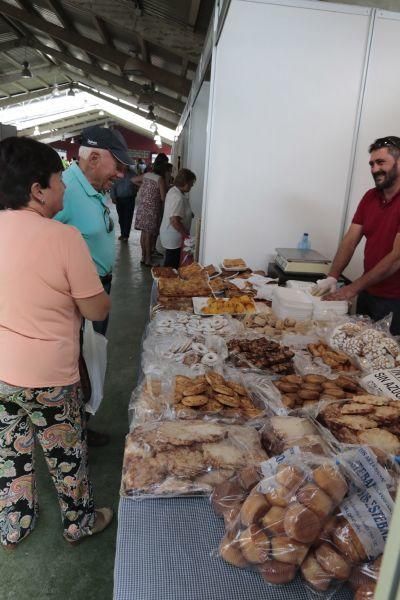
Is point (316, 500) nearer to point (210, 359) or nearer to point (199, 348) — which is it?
point (210, 359)

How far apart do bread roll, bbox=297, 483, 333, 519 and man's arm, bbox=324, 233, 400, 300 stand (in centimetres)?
176

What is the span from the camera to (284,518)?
0.88 m

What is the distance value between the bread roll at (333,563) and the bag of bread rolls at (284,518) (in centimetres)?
2

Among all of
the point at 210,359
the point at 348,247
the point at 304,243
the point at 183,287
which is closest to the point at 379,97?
the point at 304,243

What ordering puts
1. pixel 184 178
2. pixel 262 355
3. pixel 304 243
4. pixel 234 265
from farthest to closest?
pixel 184 178 < pixel 304 243 < pixel 234 265 < pixel 262 355

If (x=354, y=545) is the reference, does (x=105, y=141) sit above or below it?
above

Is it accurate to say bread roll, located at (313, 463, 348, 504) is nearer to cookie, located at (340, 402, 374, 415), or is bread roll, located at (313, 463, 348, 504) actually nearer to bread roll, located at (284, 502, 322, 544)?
bread roll, located at (284, 502, 322, 544)

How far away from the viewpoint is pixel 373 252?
282 centimetres

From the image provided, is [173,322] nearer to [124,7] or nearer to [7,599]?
[7,599]

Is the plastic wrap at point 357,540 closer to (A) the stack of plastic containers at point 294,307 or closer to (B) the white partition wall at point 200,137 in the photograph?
(A) the stack of plastic containers at point 294,307

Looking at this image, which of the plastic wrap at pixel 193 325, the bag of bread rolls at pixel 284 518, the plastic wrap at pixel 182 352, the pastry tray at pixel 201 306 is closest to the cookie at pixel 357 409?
the bag of bread rolls at pixel 284 518

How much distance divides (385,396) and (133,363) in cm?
274

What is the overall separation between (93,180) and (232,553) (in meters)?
1.79

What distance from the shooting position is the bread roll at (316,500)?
34.2 inches
